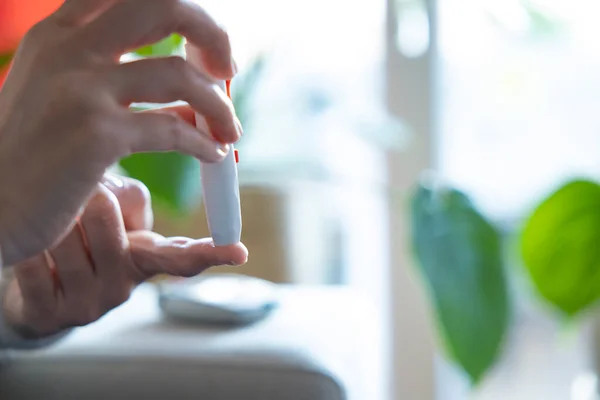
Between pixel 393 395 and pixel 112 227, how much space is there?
1.04 metres

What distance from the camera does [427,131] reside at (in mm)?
1429

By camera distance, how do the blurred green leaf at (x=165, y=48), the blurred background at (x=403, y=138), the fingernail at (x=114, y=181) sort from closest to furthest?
the fingernail at (x=114, y=181) < the blurred green leaf at (x=165, y=48) < the blurred background at (x=403, y=138)

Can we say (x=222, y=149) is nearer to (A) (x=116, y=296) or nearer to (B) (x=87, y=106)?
(B) (x=87, y=106)

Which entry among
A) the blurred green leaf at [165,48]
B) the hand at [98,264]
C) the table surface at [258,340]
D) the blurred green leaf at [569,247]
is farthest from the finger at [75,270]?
the blurred green leaf at [569,247]

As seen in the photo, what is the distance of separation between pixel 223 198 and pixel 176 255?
8 centimetres

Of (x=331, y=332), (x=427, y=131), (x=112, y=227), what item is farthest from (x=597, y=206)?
(x=112, y=227)

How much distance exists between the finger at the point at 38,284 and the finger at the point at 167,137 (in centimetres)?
21

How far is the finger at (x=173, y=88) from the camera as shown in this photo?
15.6 inches

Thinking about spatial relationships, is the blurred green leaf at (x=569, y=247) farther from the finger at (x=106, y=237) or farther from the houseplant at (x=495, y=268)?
the finger at (x=106, y=237)

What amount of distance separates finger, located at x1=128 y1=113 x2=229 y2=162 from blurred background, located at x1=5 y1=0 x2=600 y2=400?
0.93 m

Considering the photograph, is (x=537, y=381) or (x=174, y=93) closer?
(x=174, y=93)

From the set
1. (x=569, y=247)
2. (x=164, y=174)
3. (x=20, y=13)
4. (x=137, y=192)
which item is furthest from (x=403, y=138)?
(x=137, y=192)

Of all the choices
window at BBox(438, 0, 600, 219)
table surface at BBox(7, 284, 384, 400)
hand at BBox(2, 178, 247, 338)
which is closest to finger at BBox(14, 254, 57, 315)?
hand at BBox(2, 178, 247, 338)

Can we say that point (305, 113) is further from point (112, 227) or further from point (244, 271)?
point (112, 227)
